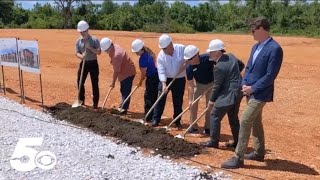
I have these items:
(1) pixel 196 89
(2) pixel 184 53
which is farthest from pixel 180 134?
(2) pixel 184 53

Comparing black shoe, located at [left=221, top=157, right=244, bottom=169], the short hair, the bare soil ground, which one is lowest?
the bare soil ground

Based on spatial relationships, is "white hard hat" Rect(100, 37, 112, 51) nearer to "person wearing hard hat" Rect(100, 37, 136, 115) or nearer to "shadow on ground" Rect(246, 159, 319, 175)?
"person wearing hard hat" Rect(100, 37, 136, 115)

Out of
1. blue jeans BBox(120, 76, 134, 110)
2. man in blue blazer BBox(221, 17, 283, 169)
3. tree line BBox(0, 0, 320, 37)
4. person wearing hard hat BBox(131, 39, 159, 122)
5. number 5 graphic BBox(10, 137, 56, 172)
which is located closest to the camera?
man in blue blazer BBox(221, 17, 283, 169)

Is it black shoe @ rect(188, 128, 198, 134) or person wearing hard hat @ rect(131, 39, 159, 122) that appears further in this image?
person wearing hard hat @ rect(131, 39, 159, 122)

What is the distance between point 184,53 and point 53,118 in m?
2.84

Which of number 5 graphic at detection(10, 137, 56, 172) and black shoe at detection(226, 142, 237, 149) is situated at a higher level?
number 5 graphic at detection(10, 137, 56, 172)

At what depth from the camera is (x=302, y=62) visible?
65.4ft

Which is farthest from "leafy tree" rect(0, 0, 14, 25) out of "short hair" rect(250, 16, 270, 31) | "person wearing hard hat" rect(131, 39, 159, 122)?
"short hair" rect(250, 16, 270, 31)

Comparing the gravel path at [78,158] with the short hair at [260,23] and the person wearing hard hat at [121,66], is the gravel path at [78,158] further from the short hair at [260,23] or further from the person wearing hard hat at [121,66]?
the short hair at [260,23]

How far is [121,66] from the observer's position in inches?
351

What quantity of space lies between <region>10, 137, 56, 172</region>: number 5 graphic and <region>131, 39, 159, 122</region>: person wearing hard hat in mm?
2231

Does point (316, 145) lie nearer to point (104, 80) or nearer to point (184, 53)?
point (184, 53)

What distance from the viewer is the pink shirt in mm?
8797

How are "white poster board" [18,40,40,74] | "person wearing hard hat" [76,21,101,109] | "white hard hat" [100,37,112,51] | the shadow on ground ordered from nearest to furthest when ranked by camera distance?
the shadow on ground → "white hard hat" [100,37,112,51] → "person wearing hard hat" [76,21,101,109] → "white poster board" [18,40,40,74]
